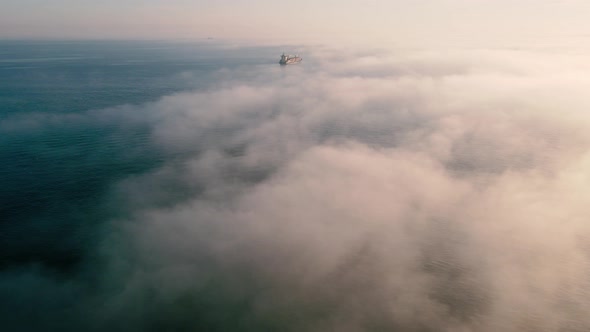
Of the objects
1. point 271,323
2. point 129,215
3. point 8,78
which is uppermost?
point 8,78

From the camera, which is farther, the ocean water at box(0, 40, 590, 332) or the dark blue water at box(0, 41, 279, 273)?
the dark blue water at box(0, 41, 279, 273)

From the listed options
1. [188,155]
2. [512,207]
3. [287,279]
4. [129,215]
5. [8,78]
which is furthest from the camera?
[8,78]

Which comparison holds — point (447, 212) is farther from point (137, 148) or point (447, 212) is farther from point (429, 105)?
point (429, 105)

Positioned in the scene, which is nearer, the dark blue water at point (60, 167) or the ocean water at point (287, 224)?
the ocean water at point (287, 224)

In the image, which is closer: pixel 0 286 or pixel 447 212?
pixel 0 286

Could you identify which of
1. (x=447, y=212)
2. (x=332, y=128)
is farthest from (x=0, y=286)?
(x=332, y=128)

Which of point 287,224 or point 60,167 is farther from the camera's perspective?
point 60,167

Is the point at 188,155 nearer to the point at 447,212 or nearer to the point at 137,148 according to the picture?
the point at 137,148

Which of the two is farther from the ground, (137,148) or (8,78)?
(8,78)

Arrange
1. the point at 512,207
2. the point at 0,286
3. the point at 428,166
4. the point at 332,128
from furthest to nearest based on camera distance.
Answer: the point at 332,128 → the point at 428,166 → the point at 512,207 → the point at 0,286
